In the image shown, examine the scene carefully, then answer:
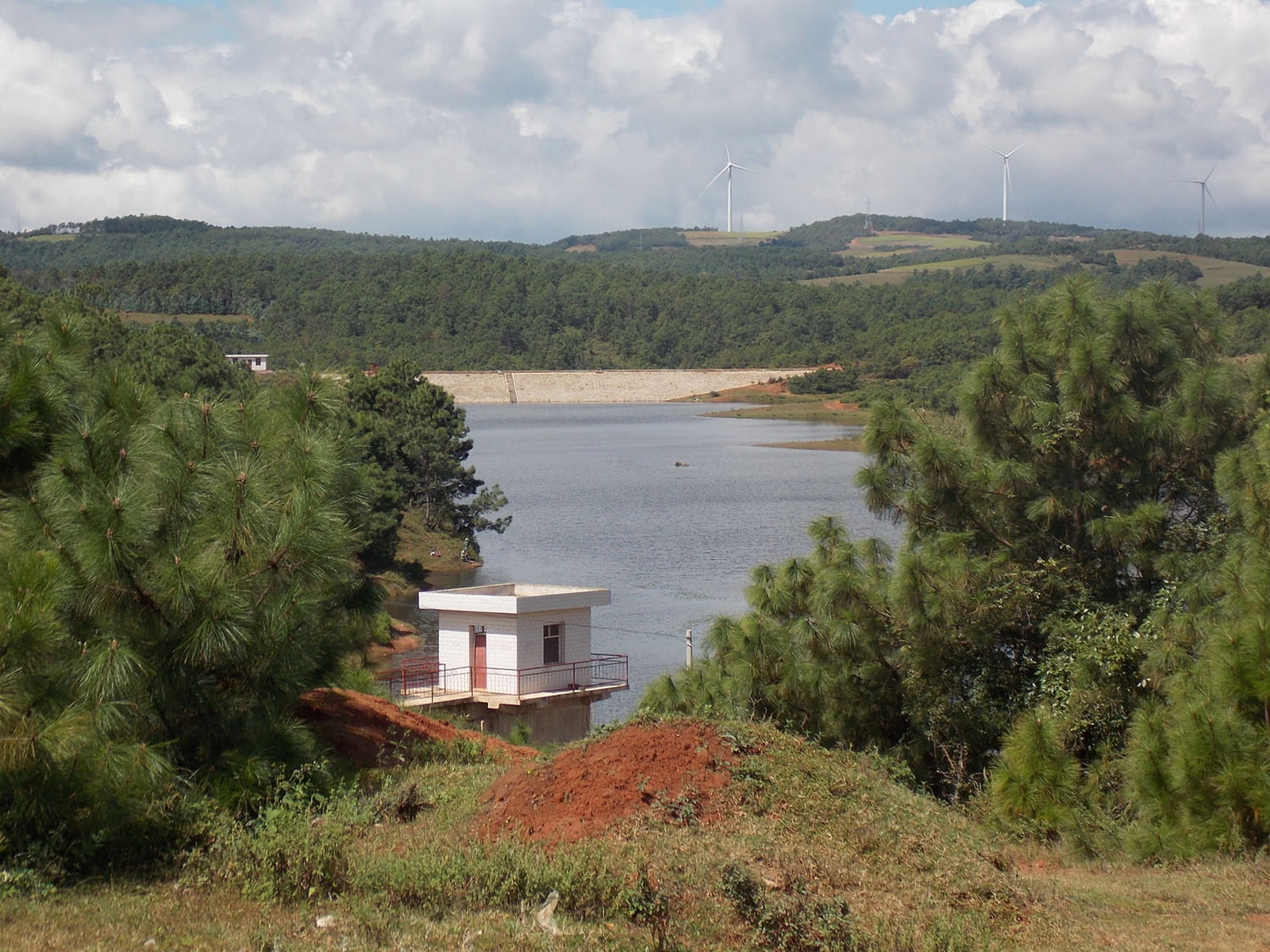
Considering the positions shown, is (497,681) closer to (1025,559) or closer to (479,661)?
(479,661)

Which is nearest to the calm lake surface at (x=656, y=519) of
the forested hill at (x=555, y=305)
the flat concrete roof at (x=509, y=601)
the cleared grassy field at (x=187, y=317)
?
the flat concrete roof at (x=509, y=601)

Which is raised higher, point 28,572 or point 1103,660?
point 28,572

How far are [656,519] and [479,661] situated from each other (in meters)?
26.2

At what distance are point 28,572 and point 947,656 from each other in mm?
9135

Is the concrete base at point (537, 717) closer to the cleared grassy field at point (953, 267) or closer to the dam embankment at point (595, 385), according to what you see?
the dam embankment at point (595, 385)

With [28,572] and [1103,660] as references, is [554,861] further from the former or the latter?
[1103,660]

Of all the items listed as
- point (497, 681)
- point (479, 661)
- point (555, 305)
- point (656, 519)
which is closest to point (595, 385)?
point (555, 305)

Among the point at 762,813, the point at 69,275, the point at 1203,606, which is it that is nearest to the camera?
the point at 762,813

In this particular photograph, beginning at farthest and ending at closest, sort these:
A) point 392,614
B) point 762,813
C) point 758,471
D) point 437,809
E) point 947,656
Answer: point 758,471
point 392,614
point 947,656
point 437,809
point 762,813

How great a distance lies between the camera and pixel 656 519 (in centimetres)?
4616

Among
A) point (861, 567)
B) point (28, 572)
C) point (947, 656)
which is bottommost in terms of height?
point (947, 656)

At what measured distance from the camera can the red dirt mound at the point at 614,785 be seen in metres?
7.42

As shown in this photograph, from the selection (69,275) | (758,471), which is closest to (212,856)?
(758,471)

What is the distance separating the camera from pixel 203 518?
7965 millimetres
